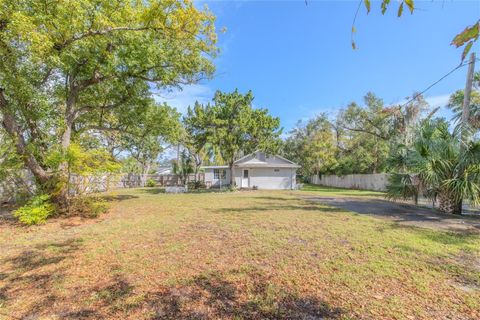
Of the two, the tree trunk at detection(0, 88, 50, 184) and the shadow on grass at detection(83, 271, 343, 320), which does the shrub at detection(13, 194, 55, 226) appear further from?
the shadow on grass at detection(83, 271, 343, 320)

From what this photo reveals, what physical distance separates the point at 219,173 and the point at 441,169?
66.1 ft

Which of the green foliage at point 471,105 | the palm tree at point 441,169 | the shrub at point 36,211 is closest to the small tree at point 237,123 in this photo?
the palm tree at point 441,169

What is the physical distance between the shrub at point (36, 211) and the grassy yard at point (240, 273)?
1.20 ft

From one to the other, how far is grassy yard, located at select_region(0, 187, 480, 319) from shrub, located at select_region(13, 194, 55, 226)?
367 mm

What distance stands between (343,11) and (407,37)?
4.66 ft

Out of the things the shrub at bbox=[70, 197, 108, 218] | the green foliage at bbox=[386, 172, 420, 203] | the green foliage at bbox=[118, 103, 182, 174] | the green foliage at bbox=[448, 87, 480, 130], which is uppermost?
the green foliage at bbox=[448, 87, 480, 130]

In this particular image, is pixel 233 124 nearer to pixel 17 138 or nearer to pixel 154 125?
pixel 154 125

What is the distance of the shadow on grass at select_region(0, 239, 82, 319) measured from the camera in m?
2.87

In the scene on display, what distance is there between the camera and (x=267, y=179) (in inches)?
929

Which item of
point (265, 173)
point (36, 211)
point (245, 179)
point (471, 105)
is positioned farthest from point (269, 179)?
point (36, 211)

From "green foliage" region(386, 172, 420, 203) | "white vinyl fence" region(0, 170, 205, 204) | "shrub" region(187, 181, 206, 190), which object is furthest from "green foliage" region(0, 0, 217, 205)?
"shrub" region(187, 181, 206, 190)

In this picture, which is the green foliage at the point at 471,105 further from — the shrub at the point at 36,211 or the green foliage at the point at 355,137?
the shrub at the point at 36,211

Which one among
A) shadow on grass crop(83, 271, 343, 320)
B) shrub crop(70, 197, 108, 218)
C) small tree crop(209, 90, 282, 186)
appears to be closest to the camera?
shadow on grass crop(83, 271, 343, 320)

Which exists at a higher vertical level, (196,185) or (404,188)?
(404,188)
